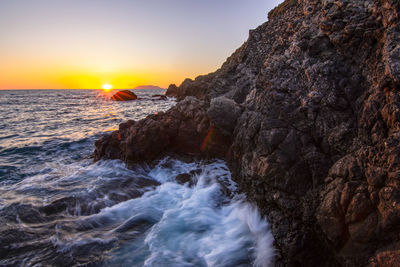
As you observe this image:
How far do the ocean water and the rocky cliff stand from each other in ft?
2.69

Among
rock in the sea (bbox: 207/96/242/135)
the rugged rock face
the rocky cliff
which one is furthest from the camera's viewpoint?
the rugged rock face

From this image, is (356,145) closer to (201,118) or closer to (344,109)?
(344,109)

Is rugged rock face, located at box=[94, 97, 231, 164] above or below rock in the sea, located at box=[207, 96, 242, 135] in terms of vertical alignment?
below

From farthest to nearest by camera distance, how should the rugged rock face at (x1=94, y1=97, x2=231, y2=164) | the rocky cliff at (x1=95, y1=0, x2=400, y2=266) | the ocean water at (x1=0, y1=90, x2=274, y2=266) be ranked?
1. the rugged rock face at (x1=94, y1=97, x2=231, y2=164)
2. the ocean water at (x1=0, y1=90, x2=274, y2=266)
3. the rocky cliff at (x1=95, y1=0, x2=400, y2=266)

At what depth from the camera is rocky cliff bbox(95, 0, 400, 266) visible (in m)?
3.12

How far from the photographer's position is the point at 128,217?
6.02 m

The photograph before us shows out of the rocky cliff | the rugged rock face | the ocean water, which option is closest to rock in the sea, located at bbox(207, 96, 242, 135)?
the rugged rock face

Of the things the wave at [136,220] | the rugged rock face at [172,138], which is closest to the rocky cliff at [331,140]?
the wave at [136,220]

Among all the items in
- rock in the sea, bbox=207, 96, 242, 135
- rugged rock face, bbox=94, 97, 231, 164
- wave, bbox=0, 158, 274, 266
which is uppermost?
rock in the sea, bbox=207, 96, 242, 135

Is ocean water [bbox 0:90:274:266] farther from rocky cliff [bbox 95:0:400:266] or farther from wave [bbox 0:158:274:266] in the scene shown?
rocky cliff [bbox 95:0:400:266]

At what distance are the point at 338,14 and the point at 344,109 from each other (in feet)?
7.18

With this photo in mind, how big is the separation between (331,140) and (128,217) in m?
5.13

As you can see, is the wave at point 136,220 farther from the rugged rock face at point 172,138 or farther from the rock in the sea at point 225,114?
the rock in the sea at point 225,114

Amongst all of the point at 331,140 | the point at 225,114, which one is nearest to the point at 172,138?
the point at 225,114
